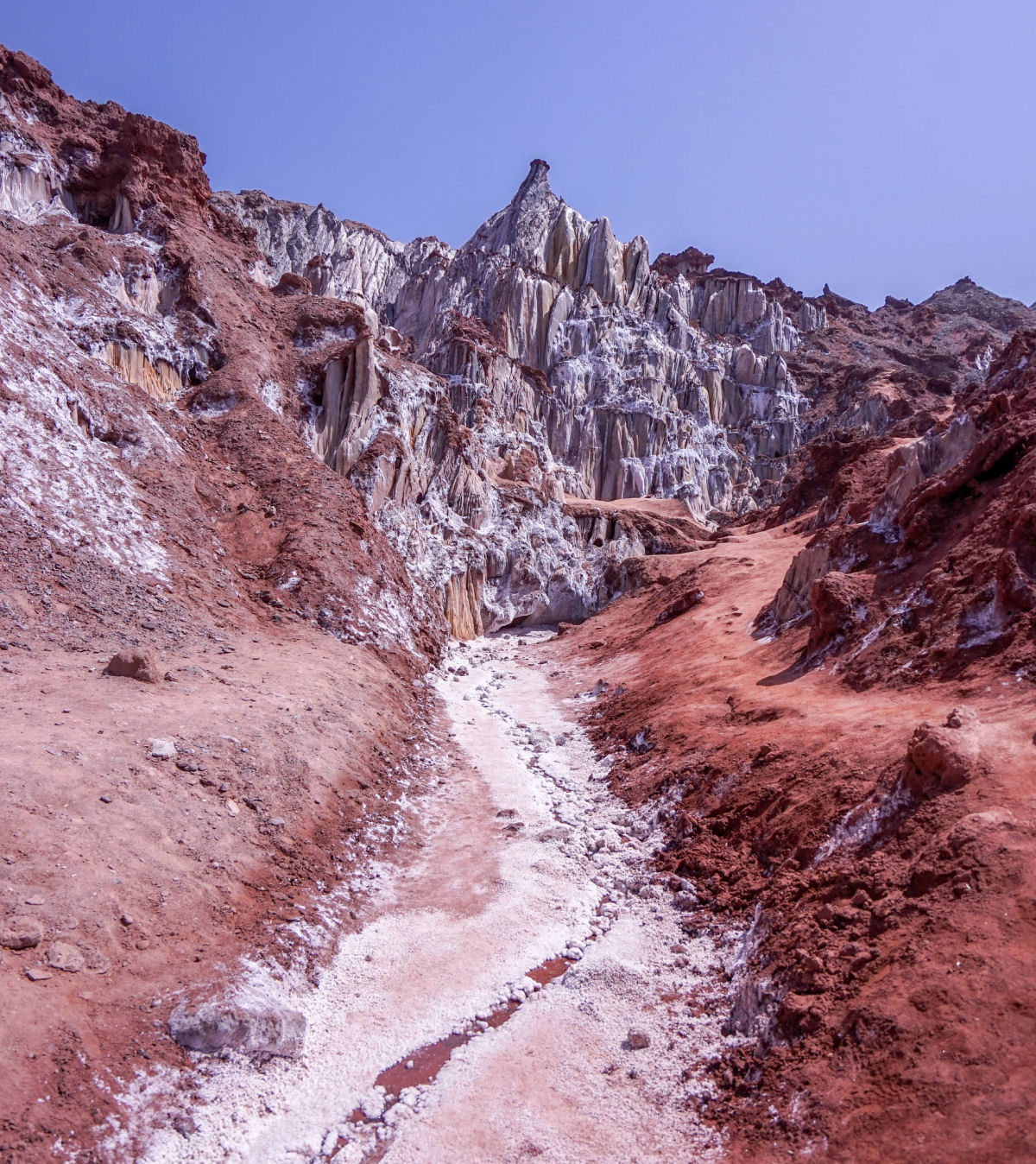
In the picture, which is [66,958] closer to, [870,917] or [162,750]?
[162,750]

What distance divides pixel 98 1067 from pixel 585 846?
24.1 ft

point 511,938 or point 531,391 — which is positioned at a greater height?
point 531,391

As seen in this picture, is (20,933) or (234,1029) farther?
(234,1029)

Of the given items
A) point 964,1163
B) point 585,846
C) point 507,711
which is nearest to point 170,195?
point 507,711

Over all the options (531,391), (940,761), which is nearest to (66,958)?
(940,761)

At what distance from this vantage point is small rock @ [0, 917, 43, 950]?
611 cm

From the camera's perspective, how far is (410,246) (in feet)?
299

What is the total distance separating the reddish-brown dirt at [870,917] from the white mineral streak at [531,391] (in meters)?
23.8

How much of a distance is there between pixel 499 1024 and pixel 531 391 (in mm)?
57428

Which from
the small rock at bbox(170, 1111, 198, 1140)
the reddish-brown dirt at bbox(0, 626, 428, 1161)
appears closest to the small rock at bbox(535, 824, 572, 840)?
the reddish-brown dirt at bbox(0, 626, 428, 1161)

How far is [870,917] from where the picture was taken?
686 cm

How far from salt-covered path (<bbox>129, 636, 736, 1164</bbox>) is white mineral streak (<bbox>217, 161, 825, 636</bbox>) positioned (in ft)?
76.9

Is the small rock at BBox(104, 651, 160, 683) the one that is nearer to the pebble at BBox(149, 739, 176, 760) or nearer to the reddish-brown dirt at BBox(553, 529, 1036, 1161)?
the pebble at BBox(149, 739, 176, 760)

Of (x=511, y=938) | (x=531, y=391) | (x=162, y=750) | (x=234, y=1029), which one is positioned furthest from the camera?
(x=531, y=391)
